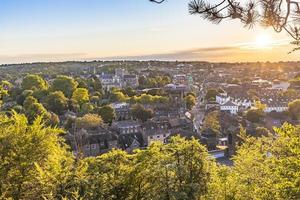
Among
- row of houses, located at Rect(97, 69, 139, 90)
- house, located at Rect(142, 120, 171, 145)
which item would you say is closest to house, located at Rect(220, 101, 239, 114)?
house, located at Rect(142, 120, 171, 145)

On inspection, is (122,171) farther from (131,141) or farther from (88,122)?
(88,122)

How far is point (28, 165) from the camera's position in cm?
1058

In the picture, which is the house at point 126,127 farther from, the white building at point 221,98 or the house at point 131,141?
the white building at point 221,98

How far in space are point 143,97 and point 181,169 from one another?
4398cm

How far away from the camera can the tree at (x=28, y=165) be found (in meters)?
10.3

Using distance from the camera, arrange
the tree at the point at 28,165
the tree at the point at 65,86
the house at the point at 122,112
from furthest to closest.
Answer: the tree at the point at 65,86, the house at the point at 122,112, the tree at the point at 28,165

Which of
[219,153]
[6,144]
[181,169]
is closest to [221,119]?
[219,153]

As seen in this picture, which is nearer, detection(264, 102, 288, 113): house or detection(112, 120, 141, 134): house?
detection(112, 120, 141, 134): house

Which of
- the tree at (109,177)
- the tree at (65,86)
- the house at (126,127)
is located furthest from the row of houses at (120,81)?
the tree at (109,177)

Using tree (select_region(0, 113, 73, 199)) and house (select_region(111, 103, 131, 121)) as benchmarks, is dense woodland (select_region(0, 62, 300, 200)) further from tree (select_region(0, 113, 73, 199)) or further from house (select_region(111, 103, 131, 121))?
house (select_region(111, 103, 131, 121))

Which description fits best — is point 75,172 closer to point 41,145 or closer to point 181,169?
point 41,145

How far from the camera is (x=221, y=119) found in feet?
153

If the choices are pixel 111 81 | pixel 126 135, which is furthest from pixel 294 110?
pixel 111 81

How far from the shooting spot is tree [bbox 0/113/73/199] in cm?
1029
